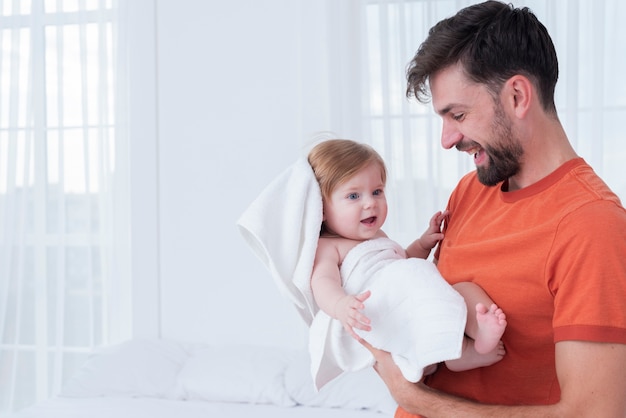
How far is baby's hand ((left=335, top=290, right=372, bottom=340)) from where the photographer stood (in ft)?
4.92

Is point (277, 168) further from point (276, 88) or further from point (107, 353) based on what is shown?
point (107, 353)

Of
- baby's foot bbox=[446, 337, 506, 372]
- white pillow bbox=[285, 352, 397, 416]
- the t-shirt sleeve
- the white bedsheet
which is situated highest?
the t-shirt sleeve

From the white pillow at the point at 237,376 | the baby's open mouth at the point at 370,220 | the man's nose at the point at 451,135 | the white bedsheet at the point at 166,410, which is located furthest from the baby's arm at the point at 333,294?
the white pillow at the point at 237,376

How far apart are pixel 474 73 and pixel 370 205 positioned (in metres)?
0.48

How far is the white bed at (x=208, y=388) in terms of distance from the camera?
3.10m

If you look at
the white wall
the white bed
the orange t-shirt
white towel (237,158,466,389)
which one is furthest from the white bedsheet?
the orange t-shirt

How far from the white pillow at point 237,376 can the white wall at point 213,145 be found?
0.97ft

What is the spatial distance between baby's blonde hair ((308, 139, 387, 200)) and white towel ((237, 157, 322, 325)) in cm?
3

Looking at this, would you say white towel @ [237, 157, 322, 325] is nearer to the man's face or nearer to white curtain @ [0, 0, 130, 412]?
the man's face

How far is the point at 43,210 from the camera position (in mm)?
4043

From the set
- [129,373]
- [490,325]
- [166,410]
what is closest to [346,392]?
[166,410]

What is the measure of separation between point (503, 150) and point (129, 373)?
239cm

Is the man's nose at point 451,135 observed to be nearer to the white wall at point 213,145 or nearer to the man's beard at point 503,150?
the man's beard at point 503,150

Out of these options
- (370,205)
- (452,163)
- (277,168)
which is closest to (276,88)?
(277,168)
